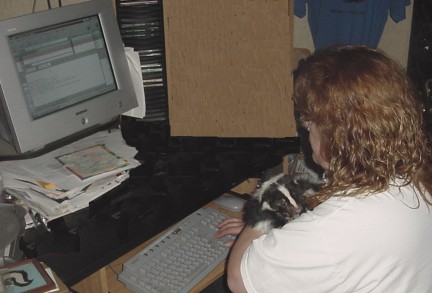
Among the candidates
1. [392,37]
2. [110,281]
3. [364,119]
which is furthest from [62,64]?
[392,37]

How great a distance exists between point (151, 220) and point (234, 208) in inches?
15.4

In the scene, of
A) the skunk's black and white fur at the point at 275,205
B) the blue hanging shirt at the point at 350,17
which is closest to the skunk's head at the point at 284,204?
the skunk's black and white fur at the point at 275,205

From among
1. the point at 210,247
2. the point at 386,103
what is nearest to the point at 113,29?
the point at 210,247

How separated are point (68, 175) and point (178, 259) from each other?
0.36 m

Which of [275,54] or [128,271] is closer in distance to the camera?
[128,271]

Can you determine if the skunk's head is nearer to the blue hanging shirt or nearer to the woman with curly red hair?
the woman with curly red hair

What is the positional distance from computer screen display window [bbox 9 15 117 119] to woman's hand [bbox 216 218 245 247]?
514mm

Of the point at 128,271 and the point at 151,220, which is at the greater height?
the point at 151,220

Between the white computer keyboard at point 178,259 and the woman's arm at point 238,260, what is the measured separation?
0.19 metres

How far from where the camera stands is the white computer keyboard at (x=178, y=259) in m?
1.26

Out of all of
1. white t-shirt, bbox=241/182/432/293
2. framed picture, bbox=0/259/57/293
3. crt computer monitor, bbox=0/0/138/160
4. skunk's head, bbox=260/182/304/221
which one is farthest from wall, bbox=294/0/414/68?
framed picture, bbox=0/259/57/293

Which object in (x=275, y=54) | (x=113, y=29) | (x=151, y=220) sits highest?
(x=113, y=29)

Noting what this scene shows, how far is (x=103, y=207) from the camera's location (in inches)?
49.4

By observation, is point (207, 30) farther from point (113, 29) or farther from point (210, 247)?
point (210, 247)
